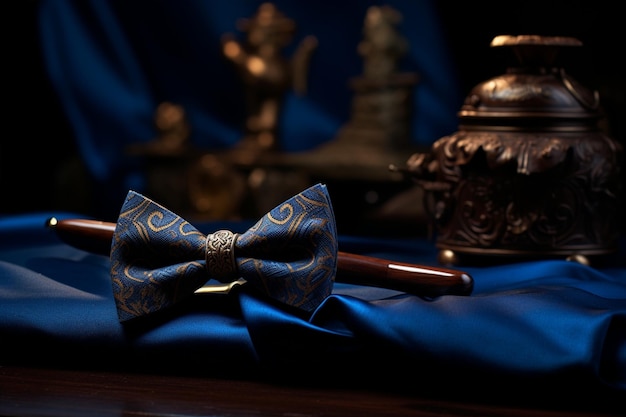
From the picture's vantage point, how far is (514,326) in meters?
0.85

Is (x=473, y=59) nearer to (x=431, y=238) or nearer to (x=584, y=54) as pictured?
(x=584, y=54)

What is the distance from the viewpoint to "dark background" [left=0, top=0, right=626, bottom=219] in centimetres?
196

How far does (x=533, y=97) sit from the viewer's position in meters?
1.22

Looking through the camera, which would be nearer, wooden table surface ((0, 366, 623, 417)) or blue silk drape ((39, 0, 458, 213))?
wooden table surface ((0, 366, 623, 417))

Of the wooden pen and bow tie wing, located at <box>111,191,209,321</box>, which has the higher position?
bow tie wing, located at <box>111,191,209,321</box>

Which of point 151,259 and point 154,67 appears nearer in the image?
point 151,259

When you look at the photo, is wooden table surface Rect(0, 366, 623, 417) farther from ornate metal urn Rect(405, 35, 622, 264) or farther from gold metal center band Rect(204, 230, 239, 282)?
ornate metal urn Rect(405, 35, 622, 264)

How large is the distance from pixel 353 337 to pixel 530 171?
15.5 inches

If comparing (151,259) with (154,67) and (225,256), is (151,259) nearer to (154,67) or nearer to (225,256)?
(225,256)

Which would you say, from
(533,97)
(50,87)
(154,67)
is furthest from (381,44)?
(533,97)

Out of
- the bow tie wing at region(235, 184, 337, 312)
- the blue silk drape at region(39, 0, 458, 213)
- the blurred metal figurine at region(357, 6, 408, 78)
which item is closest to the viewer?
the bow tie wing at region(235, 184, 337, 312)

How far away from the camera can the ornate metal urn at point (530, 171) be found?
47.5 inches

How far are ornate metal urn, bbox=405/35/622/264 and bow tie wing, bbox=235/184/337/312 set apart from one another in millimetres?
360

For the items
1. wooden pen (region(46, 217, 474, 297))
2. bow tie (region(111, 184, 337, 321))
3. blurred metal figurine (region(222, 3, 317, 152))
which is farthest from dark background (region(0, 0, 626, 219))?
bow tie (region(111, 184, 337, 321))
